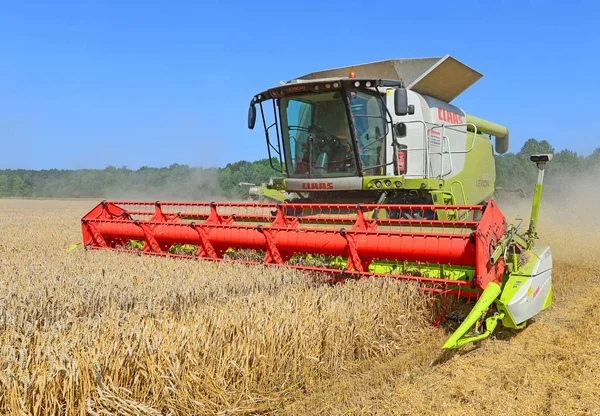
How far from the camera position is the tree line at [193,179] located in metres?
15.1

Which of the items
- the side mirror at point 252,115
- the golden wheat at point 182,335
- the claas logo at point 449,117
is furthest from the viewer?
the claas logo at point 449,117

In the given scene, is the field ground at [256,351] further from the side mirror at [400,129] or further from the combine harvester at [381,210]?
the side mirror at [400,129]

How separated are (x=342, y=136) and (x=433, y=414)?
10.9 ft

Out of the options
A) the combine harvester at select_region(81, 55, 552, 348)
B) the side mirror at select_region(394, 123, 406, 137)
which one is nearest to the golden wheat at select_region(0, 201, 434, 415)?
the combine harvester at select_region(81, 55, 552, 348)

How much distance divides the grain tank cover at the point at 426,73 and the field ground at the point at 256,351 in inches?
115

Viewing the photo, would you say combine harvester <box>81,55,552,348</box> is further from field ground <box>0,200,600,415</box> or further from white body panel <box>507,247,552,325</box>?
field ground <box>0,200,600,415</box>

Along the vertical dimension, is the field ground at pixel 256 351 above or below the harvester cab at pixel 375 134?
below

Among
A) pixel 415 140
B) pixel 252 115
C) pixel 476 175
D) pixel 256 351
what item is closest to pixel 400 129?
pixel 415 140

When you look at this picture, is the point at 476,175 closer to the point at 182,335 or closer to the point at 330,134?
the point at 330,134

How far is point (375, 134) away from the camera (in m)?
4.94

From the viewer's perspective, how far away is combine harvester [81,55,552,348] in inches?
128

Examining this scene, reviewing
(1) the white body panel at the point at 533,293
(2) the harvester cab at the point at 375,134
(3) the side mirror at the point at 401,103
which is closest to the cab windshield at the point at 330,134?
(2) the harvester cab at the point at 375,134

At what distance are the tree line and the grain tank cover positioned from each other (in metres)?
2.73

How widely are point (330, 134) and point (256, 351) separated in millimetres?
3217
